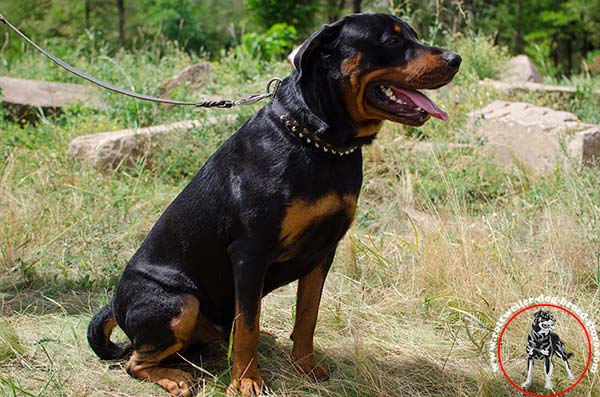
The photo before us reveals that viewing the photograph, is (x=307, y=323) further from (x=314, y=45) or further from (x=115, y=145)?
(x=115, y=145)

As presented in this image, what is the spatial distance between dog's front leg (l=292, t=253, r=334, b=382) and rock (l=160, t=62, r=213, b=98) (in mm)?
5728

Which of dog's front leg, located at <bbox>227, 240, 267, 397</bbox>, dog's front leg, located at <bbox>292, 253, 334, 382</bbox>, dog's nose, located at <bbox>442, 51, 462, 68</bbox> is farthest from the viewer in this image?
dog's front leg, located at <bbox>292, 253, 334, 382</bbox>

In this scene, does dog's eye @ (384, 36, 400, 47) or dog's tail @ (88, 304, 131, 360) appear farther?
dog's tail @ (88, 304, 131, 360)

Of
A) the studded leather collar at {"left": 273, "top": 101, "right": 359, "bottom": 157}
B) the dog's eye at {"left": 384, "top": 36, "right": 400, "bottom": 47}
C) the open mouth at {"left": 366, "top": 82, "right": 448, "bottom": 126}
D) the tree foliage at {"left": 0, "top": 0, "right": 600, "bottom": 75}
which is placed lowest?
the tree foliage at {"left": 0, "top": 0, "right": 600, "bottom": 75}

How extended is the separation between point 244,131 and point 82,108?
523 centimetres

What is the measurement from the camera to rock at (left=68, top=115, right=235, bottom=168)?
20.3 ft

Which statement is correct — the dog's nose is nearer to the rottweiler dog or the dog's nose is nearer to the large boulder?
the rottweiler dog

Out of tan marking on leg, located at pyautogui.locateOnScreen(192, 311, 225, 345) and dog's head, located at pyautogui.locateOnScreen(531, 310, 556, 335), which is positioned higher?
dog's head, located at pyautogui.locateOnScreen(531, 310, 556, 335)

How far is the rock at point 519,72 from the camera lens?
29.7 ft

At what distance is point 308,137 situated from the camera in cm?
277

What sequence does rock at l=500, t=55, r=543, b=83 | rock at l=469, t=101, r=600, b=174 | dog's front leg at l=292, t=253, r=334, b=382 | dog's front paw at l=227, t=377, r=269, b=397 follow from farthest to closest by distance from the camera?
rock at l=500, t=55, r=543, b=83
rock at l=469, t=101, r=600, b=174
dog's front leg at l=292, t=253, r=334, b=382
dog's front paw at l=227, t=377, r=269, b=397

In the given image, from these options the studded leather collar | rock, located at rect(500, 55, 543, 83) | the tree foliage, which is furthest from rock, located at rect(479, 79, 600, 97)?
the tree foliage

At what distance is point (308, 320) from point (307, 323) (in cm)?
2

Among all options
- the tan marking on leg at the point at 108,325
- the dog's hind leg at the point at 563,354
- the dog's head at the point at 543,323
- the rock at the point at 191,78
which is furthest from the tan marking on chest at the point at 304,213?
the rock at the point at 191,78
